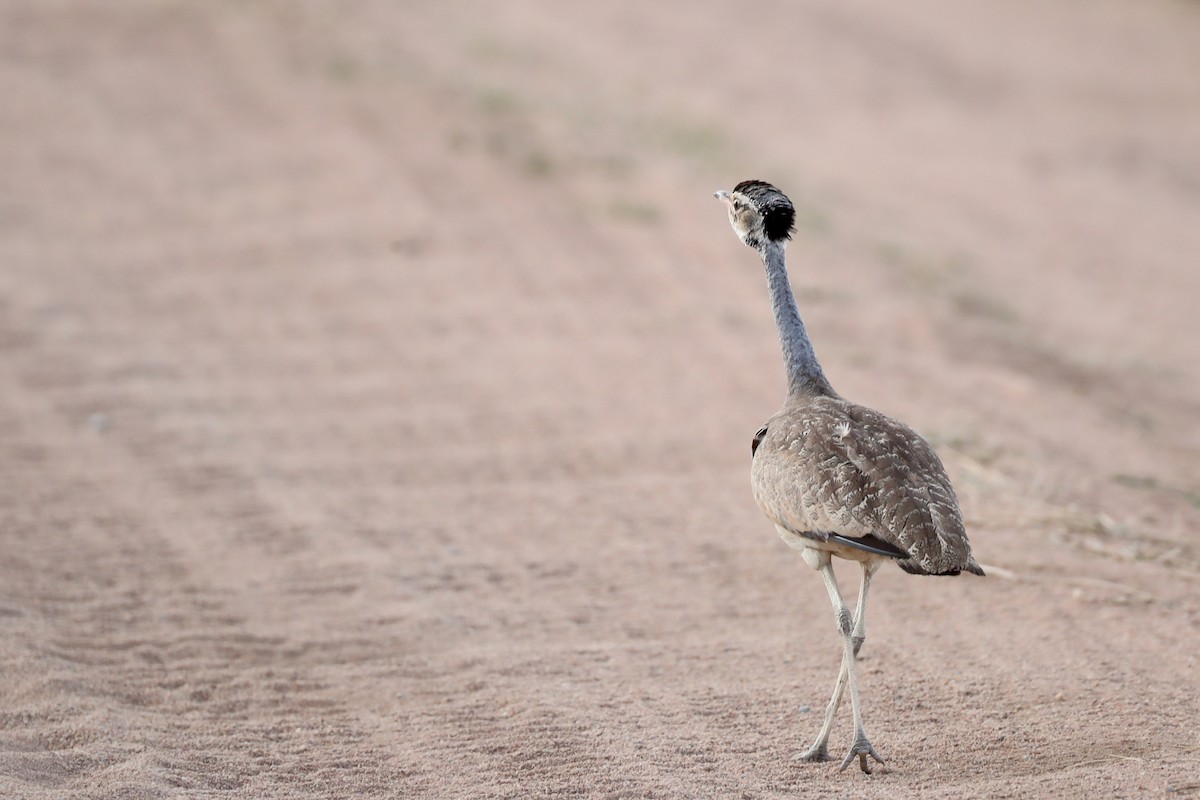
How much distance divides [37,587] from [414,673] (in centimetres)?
229

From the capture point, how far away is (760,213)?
5.97m

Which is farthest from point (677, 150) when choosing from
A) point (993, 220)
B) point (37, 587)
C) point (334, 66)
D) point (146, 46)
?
point (37, 587)

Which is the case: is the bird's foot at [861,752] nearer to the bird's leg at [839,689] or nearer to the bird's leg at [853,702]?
the bird's leg at [853,702]

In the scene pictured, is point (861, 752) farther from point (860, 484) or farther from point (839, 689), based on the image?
point (860, 484)

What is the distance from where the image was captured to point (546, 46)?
18.6 metres

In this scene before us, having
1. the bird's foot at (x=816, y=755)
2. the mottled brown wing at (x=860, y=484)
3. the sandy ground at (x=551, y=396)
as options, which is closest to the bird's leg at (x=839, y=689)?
the bird's foot at (x=816, y=755)

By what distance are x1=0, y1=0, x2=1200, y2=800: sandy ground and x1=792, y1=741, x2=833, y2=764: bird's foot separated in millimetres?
78

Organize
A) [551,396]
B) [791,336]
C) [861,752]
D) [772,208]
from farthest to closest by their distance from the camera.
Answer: [551,396]
[791,336]
[772,208]
[861,752]

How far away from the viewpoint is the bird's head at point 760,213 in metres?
5.92

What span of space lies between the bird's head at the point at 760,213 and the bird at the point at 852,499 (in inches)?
0.4

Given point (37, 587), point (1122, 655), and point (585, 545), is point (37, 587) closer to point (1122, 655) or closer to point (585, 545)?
point (585, 545)

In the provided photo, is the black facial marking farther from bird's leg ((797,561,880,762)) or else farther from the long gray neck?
bird's leg ((797,561,880,762))

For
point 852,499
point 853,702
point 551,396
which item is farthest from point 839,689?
point 551,396

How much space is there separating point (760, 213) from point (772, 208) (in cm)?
8
